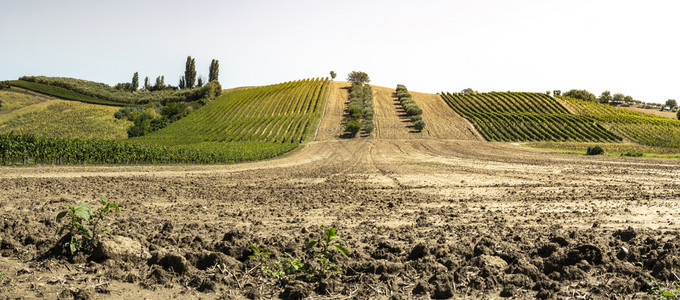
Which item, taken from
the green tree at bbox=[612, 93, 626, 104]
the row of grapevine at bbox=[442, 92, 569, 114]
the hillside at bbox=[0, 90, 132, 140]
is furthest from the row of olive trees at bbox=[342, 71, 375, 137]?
the green tree at bbox=[612, 93, 626, 104]

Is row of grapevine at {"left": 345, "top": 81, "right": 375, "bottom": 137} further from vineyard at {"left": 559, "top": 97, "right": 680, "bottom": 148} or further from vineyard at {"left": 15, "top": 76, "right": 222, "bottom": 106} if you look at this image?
vineyard at {"left": 559, "top": 97, "right": 680, "bottom": 148}

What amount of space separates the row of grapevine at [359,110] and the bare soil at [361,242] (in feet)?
156

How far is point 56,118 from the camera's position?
263 ft

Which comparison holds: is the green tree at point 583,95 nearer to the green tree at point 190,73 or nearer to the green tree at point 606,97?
the green tree at point 606,97

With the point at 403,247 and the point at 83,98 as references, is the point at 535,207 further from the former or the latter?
the point at 83,98

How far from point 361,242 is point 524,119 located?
70819 mm

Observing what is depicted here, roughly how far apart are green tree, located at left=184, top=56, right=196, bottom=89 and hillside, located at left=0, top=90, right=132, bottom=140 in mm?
39162

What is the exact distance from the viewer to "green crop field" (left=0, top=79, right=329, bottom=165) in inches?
1073

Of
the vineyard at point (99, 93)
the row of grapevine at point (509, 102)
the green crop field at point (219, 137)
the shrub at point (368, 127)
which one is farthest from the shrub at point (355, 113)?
the vineyard at point (99, 93)

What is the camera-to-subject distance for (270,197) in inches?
560

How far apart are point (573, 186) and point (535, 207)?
630 cm

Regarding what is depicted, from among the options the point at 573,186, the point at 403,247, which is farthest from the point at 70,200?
the point at 573,186

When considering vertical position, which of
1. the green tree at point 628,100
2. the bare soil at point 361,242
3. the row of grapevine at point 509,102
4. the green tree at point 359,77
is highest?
the green tree at point 359,77

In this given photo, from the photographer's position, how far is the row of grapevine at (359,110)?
63125mm
